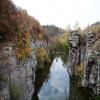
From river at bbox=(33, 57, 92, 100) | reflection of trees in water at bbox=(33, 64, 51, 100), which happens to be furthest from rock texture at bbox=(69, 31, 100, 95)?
reflection of trees in water at bbox=(33, 64, 51, 100)

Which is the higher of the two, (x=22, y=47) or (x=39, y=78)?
(x=22, y=47)

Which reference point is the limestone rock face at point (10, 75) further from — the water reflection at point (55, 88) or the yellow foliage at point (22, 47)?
the water reflection at point (55, 88)

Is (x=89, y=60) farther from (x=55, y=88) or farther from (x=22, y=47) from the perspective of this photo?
(x=22, y=47)

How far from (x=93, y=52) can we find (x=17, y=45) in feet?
43.3

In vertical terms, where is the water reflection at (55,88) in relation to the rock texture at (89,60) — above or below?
below

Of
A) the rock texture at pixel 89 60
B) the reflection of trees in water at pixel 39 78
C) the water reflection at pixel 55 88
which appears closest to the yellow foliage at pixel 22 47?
the rock texture at pixel 89 60

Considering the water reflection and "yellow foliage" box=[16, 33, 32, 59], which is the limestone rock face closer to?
"yellow foliage" box=[16, 33, 32, 59]

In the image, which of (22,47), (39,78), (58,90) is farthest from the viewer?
(39,78)

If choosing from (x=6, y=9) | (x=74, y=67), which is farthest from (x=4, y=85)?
(x=74, y=67)

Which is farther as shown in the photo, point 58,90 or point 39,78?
point 39,78

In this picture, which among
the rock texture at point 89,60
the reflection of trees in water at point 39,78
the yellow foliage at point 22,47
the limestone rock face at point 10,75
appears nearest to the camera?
the limestone rock face at point 10,75

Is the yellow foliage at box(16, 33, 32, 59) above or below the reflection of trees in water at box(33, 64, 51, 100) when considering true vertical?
above

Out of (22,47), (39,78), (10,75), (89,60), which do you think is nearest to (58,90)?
(39,78)

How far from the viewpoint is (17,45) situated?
19.9 metres
